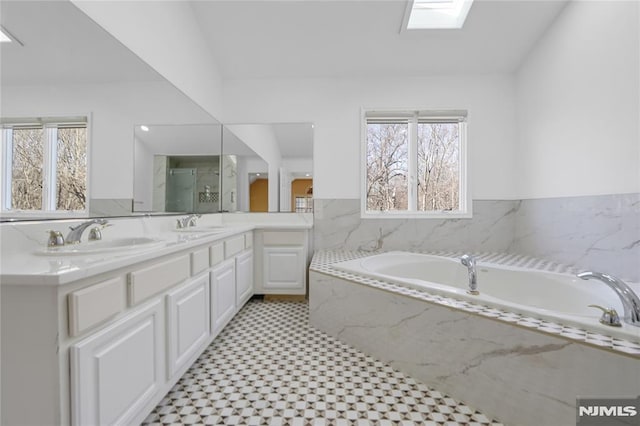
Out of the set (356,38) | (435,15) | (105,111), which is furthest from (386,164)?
(105,111)

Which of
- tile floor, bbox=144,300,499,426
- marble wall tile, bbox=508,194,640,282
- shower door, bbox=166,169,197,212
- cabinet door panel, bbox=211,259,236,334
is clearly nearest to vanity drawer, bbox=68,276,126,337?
tile floor, bbox=144,300,499,426

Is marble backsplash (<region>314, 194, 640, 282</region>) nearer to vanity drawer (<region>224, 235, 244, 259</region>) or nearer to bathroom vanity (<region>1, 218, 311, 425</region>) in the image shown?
vanity drawer (<region>224, 235, 244, 259</region>)

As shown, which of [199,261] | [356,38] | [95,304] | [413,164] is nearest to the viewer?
[95,304]

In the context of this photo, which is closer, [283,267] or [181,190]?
[181,190]

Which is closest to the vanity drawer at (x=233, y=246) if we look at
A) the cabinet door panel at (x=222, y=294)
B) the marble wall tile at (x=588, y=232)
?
the cabinet door panel at (x=222, y=294)

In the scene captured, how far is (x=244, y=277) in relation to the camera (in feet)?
7.73

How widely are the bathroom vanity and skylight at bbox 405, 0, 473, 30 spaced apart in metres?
A: 2.67

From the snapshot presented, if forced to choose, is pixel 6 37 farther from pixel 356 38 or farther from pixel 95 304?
pixel 356 38

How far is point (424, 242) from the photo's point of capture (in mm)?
2959

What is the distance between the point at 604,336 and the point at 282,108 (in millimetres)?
2982

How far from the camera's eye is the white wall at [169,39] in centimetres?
153

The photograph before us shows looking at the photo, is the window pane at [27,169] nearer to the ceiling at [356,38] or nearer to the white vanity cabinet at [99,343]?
the white vanity cabinet at [99,343]

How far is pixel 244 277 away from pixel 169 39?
2.00m

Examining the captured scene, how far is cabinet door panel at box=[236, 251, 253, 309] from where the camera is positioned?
7.23 feet
